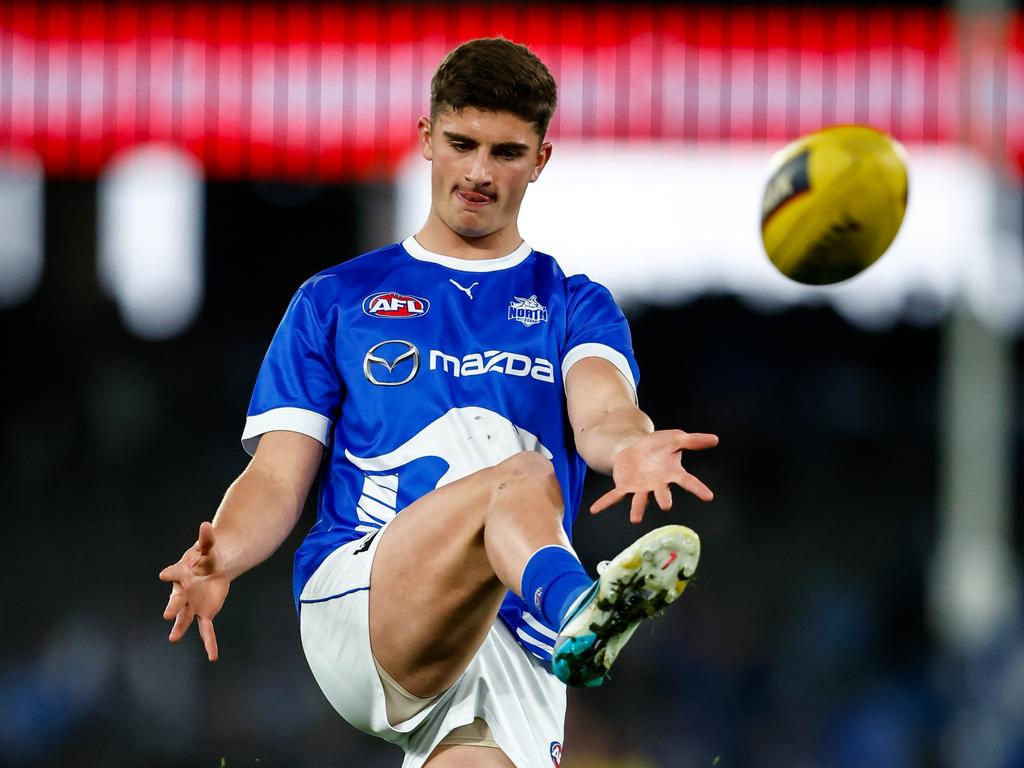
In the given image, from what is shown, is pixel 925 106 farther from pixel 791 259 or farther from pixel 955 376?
pixel 791 259

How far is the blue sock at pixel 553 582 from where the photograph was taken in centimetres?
281

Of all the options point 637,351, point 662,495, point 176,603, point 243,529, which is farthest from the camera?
point 637,351

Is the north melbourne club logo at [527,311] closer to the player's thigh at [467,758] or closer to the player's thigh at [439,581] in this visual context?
the player's thigh at [439,581]

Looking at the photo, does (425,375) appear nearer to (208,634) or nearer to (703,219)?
(208,634)

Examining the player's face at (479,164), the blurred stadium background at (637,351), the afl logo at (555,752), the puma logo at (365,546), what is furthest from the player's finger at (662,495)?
the blurred stadium background at (637,351)

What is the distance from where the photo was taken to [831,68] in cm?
910

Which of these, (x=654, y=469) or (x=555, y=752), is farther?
(x=555, y=752)

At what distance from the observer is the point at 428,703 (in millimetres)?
3398

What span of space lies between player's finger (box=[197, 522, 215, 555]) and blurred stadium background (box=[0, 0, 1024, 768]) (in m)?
6.14

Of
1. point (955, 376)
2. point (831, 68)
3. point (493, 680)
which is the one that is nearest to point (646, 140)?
point (831, 68)

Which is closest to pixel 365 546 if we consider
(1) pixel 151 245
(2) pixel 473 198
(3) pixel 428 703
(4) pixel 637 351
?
(3) pixel 428 703

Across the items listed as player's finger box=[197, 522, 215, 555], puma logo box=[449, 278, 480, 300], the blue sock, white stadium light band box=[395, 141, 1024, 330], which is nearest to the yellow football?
puma logo box=[449, 278, 480, 300]

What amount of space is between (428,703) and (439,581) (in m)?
0.39

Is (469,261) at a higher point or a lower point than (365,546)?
higher
